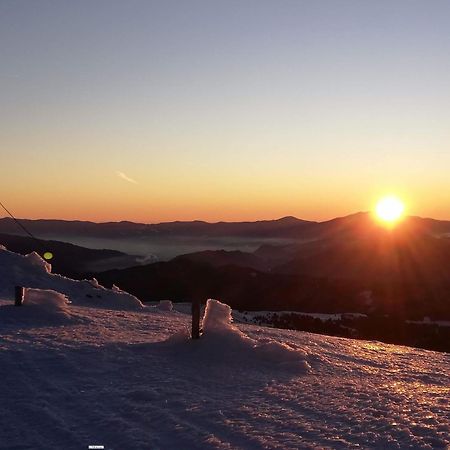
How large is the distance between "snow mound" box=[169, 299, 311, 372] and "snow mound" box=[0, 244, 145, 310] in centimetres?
952

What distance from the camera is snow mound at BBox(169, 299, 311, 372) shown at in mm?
9711

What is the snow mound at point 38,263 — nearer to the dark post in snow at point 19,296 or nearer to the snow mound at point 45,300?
the snow mound at point 45,300

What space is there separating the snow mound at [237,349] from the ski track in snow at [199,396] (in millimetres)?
44

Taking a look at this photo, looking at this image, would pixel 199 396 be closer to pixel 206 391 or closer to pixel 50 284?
pixel 206 391

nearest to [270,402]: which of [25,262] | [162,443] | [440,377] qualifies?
[162,443]

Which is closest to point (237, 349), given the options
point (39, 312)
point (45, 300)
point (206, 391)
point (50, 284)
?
point (206, 391)

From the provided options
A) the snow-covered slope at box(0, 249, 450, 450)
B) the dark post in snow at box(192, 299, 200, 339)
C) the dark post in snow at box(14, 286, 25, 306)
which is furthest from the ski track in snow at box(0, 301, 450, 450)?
the dark post in snow at box(14, 286, 25, 306)

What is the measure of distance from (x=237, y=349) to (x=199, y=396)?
2.69 m

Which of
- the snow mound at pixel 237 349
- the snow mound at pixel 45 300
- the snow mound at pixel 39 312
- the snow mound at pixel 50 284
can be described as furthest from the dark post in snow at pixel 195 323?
the snow mound at pixel 50 284

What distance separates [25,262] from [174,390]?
16.2 meters

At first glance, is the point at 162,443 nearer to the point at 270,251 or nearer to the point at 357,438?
the point at 357,438

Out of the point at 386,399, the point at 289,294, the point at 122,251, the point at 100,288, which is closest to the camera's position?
the point at 386,399

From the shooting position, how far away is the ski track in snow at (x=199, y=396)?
5941mm

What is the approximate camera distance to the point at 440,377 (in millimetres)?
10227
